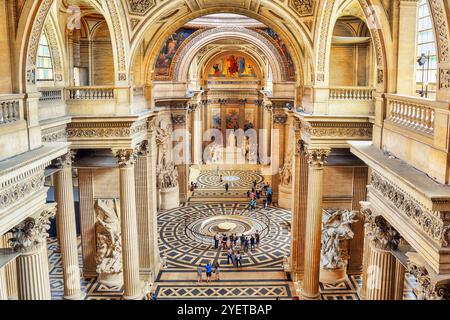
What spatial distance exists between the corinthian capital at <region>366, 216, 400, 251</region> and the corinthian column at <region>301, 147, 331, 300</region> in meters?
4.75

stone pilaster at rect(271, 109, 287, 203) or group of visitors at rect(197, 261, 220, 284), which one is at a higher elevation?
stone pilaster at rect(271, 109, 287, 203)

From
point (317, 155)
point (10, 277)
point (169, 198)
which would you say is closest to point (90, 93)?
point (10, 277)

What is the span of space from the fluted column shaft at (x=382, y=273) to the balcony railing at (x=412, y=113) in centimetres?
240

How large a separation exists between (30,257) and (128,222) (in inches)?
198

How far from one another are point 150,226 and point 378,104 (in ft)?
31.0

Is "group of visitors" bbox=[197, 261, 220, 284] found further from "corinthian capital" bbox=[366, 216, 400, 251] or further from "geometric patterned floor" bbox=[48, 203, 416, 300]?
"corinthian capital" bbox=[366, 216, 400, 251]

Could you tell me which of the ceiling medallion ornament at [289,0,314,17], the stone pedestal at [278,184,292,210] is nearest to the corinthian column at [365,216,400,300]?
the ceiling medallion ornament at [289,0,314,17]

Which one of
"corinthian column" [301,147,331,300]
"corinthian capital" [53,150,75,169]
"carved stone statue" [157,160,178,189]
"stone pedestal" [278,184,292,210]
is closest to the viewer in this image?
"corinthian capital" [53,150,75,169]

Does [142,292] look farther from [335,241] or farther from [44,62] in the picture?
[44,62]

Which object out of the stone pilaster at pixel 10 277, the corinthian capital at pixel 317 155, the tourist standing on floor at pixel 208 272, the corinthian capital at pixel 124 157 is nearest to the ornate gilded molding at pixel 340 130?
the corinthian capital at pixel 317 155

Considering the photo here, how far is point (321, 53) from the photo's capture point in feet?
41.2

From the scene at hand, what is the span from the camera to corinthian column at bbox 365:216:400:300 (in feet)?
25.9

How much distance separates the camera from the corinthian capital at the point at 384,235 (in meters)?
7.86
